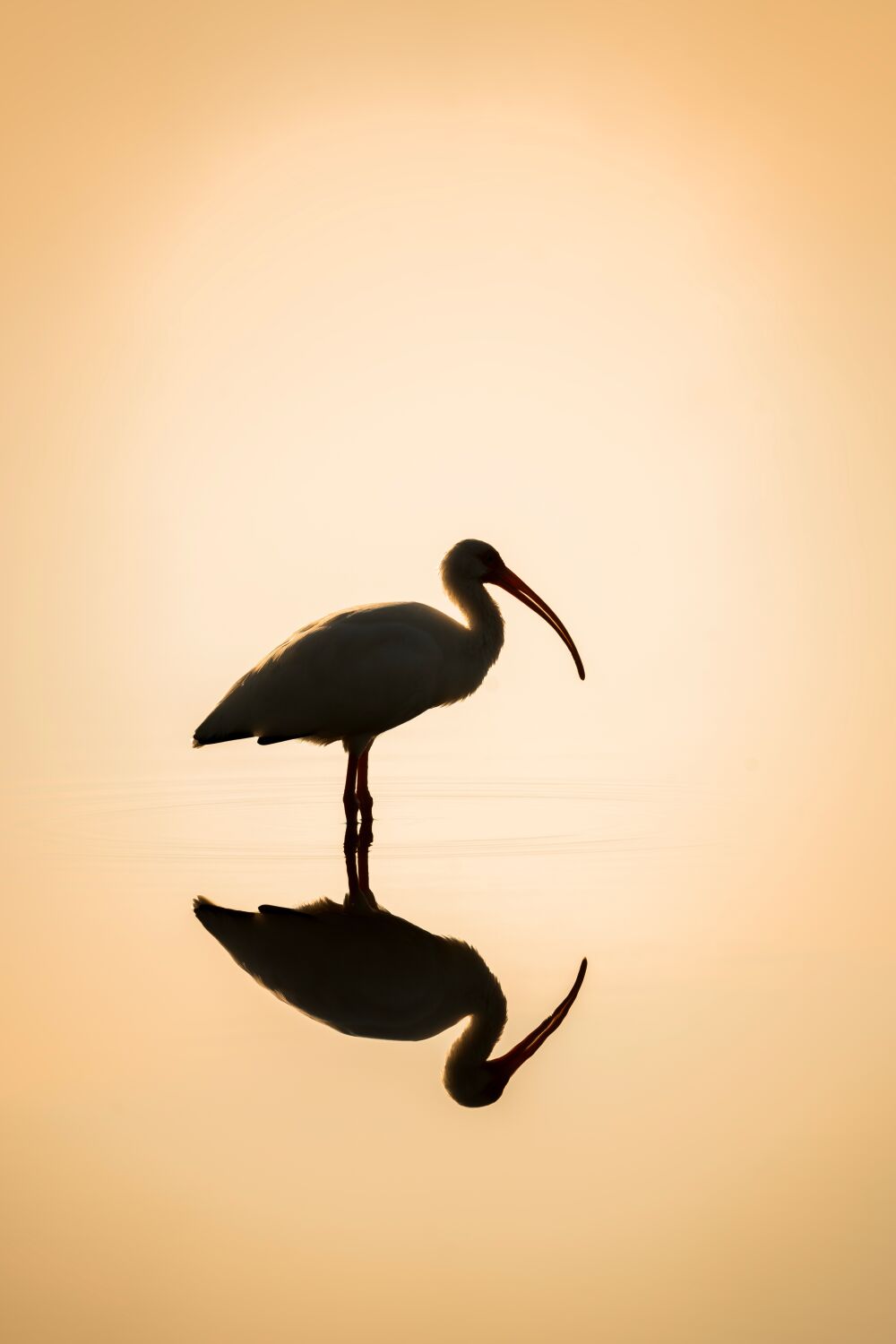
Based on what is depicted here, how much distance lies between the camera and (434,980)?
5953 mm

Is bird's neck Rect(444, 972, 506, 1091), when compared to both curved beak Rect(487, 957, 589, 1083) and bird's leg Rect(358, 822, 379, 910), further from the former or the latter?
bird's leg Rect(358, 822, 379, 910)

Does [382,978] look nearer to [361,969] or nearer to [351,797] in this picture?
[361,969]

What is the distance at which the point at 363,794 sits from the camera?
30.2 ft

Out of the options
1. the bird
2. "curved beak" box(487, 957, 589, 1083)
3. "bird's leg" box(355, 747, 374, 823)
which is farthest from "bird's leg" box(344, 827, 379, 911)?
"curved beak" box(487, 957, 589, 1083)

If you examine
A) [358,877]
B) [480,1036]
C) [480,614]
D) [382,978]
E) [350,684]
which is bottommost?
[480,1036]

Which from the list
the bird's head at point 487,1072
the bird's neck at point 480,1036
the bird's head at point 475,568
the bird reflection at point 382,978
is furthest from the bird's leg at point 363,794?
the bird's head at point 487,1072

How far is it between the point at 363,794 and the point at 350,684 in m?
0.68

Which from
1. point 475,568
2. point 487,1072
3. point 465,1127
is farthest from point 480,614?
point 465,1127

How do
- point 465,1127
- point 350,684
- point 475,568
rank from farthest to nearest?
point 475,568, point 350,684, point 465,1127

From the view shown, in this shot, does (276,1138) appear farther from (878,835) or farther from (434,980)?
(878,835)

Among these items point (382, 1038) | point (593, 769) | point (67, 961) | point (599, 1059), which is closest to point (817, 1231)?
point (599, 1059)

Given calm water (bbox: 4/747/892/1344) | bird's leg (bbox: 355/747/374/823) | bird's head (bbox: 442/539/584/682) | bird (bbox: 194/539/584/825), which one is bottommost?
calm water (bbox: 4/747/892/1344)

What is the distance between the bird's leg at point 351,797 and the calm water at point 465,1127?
896 mm

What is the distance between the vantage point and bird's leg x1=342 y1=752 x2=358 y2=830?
353 inches
